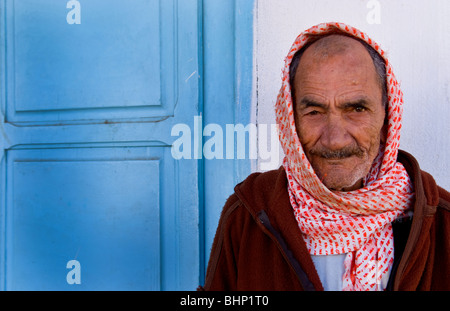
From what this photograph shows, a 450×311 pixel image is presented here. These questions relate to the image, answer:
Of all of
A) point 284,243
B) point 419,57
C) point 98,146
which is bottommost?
point 284,243

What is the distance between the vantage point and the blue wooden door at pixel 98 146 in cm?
200

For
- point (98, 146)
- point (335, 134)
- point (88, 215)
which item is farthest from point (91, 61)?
point (335, 134)

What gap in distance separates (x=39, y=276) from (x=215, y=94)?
1347 millimetres

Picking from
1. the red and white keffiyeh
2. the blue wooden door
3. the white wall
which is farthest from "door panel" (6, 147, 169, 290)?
the white wall

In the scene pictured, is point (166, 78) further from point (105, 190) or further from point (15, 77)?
point (15, 77)

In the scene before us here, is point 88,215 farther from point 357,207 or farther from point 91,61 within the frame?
point 357,207

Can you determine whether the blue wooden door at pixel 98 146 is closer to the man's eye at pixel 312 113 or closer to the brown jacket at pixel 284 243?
the brown jacket at pixel 284 243

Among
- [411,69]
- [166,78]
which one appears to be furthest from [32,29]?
[411,69]

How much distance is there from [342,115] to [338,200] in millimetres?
291

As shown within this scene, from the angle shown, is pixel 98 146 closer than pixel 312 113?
No

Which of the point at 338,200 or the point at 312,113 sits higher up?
the point at 312,113

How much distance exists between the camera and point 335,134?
130 cm

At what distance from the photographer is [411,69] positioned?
1.84m

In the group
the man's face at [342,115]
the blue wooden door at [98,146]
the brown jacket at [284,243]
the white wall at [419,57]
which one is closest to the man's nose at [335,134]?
the man's face at [342,115]
